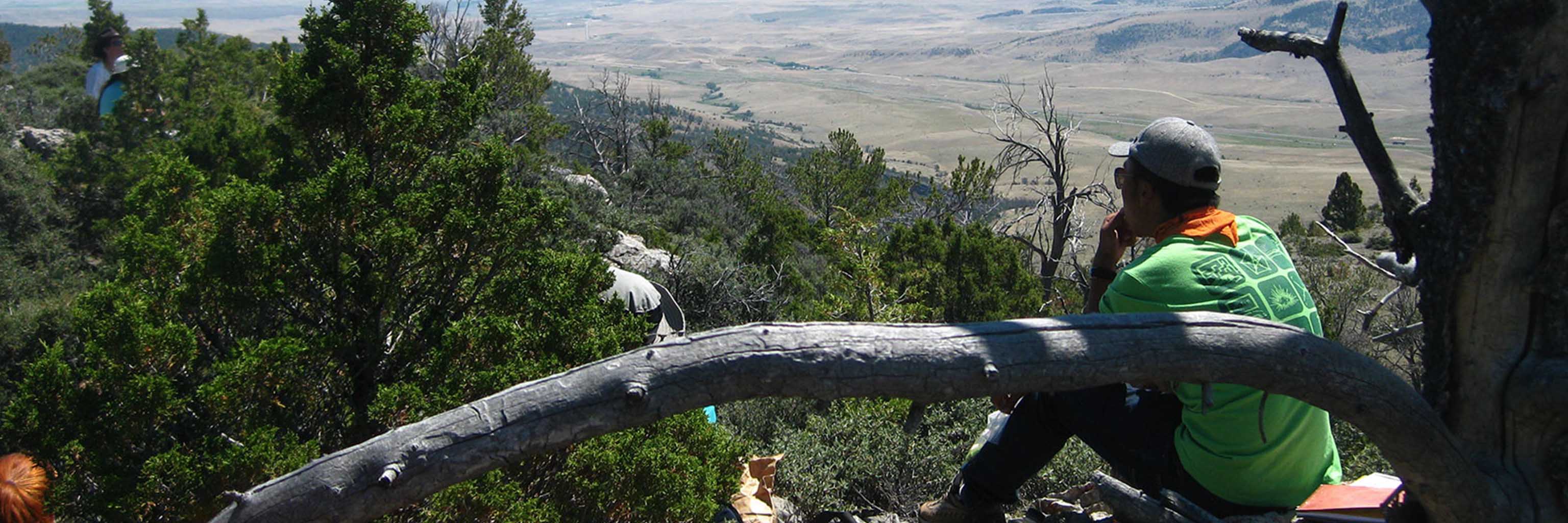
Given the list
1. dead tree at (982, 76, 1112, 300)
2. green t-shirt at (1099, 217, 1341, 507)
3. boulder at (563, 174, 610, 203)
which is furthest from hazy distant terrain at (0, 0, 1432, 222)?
green t-shirt at (1099, 217, 1341, 507)

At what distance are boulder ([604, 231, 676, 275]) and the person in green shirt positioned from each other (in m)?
10.4

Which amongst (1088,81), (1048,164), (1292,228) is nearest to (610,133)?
(1048,164)

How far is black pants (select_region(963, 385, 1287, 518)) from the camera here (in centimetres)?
281

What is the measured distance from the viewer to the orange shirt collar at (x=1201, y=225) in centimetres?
267

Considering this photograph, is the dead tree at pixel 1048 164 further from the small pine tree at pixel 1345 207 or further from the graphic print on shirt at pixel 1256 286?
the small pine tree at pixel 1345 207

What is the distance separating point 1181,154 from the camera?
2773mm

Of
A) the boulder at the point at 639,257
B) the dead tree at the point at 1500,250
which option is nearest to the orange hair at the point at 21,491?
the dead tree at the point at 1500,250

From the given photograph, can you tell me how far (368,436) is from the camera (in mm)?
4805

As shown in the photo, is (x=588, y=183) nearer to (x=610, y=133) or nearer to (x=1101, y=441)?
(x=610, y=133)

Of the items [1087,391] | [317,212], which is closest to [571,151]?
[317,212]

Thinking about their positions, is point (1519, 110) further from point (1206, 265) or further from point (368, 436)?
point (368, 436)

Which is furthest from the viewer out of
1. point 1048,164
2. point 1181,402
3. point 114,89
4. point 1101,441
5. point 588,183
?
point 588,183

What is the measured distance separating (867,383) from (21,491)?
4333 millimetres

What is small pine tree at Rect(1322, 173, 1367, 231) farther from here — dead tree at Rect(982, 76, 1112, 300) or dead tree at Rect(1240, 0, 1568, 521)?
dead tree at Rect(1240, 0, 1568, 521)
